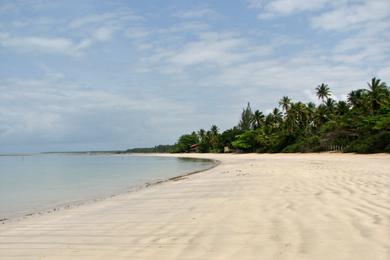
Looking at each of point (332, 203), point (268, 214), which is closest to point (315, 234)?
point (268, 214)

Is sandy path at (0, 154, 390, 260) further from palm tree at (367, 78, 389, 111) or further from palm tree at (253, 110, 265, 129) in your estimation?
palm tree at (253, 110, 265, 129)

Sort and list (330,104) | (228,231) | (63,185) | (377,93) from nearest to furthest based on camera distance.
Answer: (228,231) → (63,185) → (377,93) → (330,104)

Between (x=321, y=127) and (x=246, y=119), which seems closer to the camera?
(x=321, y=127)

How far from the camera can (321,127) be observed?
77.1 metres

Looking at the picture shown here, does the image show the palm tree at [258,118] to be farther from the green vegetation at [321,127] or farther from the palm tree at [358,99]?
the palm tree at [358,99]

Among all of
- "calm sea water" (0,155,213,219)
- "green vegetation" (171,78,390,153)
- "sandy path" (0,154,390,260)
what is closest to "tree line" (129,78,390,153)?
"green vegetation" (171,78,390,153)

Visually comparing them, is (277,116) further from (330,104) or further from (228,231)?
(228,231)

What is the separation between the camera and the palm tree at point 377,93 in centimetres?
6847

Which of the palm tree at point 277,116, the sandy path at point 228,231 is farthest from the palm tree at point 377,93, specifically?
Result: the sandy path at point 228,231

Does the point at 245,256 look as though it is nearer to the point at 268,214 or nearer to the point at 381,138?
the point at 268,214

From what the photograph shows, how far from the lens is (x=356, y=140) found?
6084cm

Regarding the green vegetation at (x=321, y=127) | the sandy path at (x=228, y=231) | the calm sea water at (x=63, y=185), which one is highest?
the green vegetation at (x=321, y=127)

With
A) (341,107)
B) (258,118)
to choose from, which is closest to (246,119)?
(258,118)

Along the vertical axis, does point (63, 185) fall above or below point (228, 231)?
below
